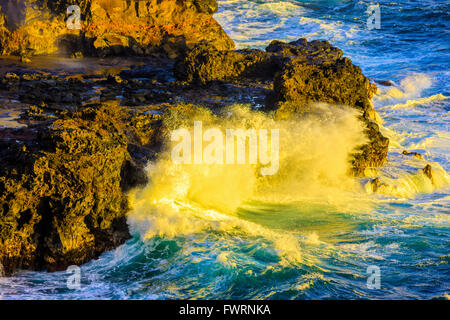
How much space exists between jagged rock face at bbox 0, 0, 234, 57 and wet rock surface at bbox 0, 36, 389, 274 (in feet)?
2.18

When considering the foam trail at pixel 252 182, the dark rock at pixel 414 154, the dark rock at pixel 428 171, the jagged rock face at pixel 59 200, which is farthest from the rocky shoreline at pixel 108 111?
the dark rock at pixel 414 154

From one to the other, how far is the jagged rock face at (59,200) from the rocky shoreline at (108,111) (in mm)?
11

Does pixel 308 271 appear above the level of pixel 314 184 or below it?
below

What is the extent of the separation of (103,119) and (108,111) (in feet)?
1.80

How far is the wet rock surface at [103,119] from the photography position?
5160mm

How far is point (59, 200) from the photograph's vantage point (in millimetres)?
5246

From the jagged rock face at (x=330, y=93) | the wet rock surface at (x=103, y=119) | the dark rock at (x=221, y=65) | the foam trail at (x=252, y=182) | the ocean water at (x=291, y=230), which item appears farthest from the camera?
the dark rock at (x=221, y=65)

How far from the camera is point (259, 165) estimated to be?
7.55 metres

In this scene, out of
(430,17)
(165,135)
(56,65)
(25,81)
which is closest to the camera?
(165,135)

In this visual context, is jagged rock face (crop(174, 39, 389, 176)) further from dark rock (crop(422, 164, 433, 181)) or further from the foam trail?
dark rock (crop(422, 164, 433, 181))

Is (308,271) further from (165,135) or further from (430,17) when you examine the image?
(430,17)

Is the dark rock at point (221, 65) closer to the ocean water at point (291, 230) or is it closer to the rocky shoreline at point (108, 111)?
the rocky shoreline at point (108, 111)

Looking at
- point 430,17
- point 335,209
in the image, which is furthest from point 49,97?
point 430,17

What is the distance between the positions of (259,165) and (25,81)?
16.4ft
